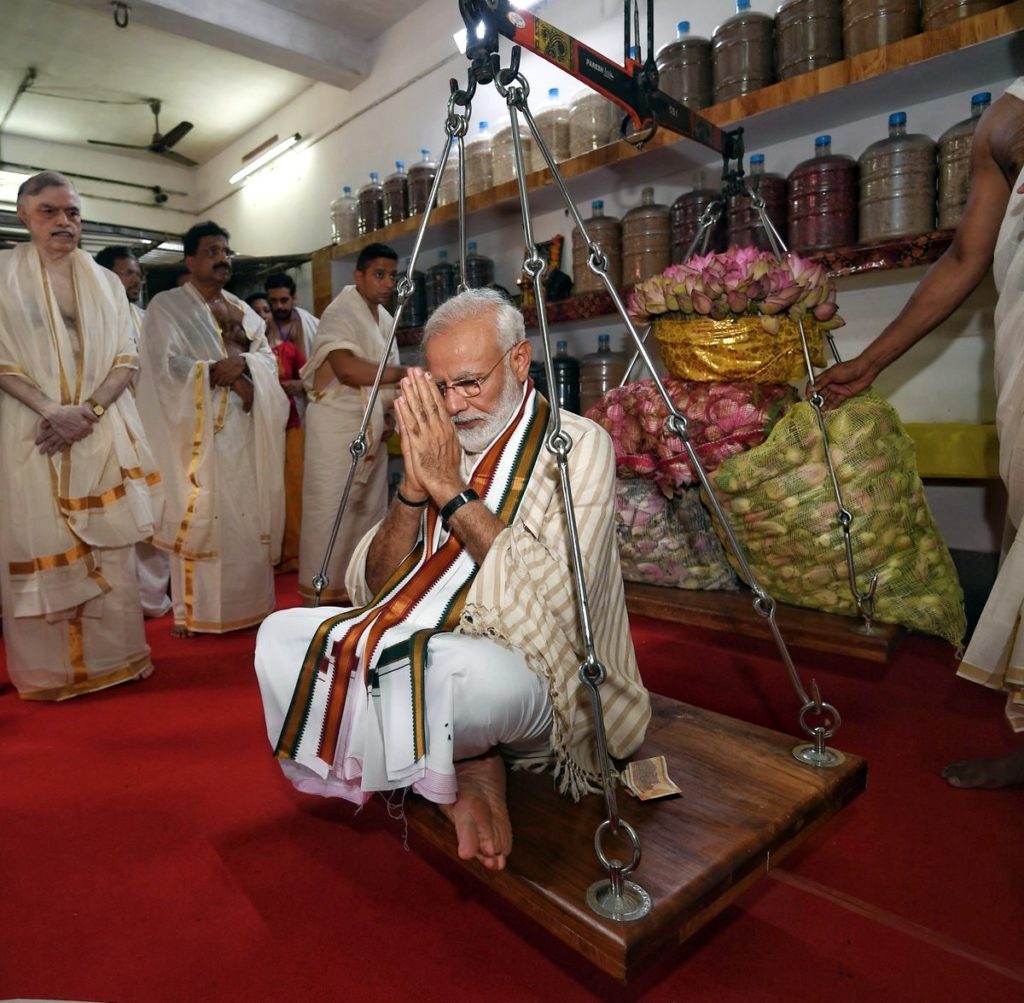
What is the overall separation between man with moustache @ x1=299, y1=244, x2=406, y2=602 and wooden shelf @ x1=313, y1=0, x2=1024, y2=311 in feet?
3.53

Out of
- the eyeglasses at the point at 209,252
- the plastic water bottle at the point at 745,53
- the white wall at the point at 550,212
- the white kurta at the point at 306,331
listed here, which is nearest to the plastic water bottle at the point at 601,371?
the white wall at the point at 550,212

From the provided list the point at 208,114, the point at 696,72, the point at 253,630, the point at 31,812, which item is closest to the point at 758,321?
the point at 696,72

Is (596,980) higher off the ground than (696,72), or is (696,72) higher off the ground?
(696,72)

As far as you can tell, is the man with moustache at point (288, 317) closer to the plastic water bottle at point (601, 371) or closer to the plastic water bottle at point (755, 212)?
the plastic water bottle at point (601, 371)

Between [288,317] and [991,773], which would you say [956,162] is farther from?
[288,317]

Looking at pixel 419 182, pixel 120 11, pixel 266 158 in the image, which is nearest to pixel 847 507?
pixel 419 182

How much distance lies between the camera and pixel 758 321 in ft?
7.44

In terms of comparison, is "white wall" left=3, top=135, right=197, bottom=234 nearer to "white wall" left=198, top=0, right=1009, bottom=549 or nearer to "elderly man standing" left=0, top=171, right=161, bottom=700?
"white wall" left=198, top=0, right=1009, bottom=549

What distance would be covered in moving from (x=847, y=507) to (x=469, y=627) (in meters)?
1.33

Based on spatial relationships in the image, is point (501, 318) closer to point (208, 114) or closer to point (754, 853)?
point (754, 853)

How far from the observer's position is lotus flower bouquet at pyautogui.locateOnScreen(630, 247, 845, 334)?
86.2 inches

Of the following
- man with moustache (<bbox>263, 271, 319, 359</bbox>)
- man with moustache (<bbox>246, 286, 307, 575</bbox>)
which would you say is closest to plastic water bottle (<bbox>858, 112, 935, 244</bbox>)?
man with moustache (<bbox>246, 286, 307, 575</bbox>)

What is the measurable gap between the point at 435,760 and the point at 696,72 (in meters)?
3.31

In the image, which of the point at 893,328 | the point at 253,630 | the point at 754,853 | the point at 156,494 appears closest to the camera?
the point at 754,853
